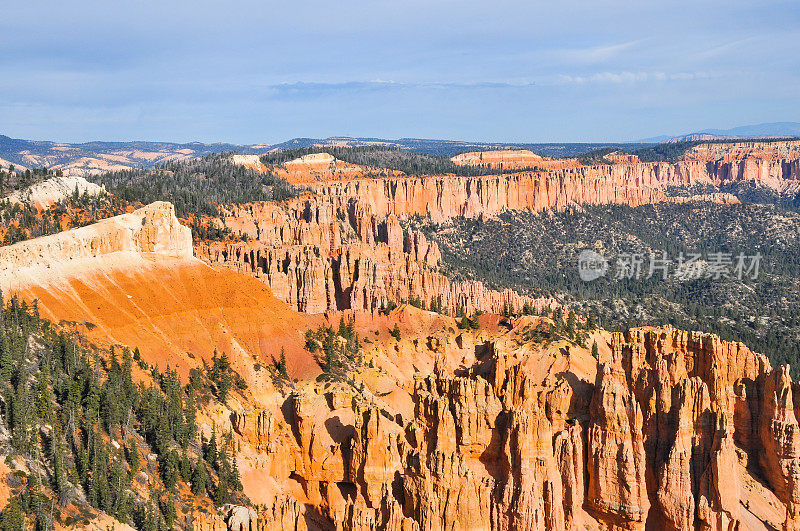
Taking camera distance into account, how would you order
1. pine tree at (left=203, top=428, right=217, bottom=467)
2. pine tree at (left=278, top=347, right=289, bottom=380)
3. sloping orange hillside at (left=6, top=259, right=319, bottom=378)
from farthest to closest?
pine tree at (left=278, top=347, right=289, bottom=380)
sloping orange hillside at (left=6, top=259, right=319, bottom=378)
pine tree at (left=203, top=428, right=217, bottom=467)

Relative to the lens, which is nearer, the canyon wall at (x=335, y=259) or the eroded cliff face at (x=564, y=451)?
the eroded cliff face at (x=564, y=451)

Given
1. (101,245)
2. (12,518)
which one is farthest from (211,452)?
(101,245)

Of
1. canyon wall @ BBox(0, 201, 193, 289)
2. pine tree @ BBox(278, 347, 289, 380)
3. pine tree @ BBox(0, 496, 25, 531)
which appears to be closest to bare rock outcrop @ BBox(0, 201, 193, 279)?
canyon wall @ BBox(0, 201, 193, 289)

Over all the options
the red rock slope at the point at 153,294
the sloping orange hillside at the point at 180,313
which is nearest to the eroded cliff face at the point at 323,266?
the sloping orange hillside at the point at 180,313

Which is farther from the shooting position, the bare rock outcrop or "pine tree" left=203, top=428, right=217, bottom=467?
the bare rock outcrop

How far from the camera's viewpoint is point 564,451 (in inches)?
2325

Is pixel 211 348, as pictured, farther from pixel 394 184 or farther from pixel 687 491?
pixel 394 184

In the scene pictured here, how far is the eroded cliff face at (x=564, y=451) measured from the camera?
186 feet

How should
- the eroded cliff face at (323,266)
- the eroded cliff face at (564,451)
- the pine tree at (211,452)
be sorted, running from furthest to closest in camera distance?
1. the eroded cliff face at (323,266)
2. the pine tree at (211,452)
3. the eroded cliff face at (564,451)

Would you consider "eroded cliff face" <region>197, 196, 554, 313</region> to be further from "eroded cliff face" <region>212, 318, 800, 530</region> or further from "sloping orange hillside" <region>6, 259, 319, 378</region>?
"eroded cliff face" <region>212, 318, 800, 530</region>

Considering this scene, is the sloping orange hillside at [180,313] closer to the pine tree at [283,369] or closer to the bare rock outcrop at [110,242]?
the pine tree at [283,369]

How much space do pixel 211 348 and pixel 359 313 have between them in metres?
22.2

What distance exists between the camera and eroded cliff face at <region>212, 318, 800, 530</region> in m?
56.7

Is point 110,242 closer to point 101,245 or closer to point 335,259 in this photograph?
point 101,245
